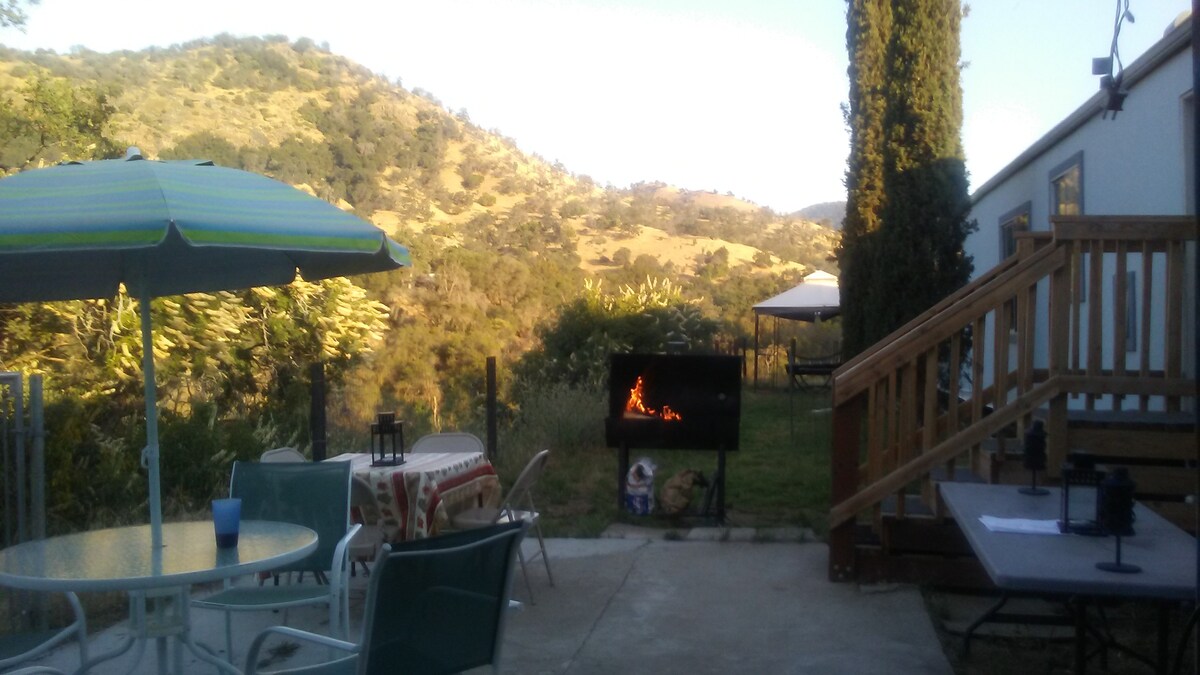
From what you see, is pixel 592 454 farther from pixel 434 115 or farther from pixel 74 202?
pixel 434 115

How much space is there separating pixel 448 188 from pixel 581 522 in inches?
1434

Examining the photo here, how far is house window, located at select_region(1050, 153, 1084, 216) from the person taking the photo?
9.53 metres

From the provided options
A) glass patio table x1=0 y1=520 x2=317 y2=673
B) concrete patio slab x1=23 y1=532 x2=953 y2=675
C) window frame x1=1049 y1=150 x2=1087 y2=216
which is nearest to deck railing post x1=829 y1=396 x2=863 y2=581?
concrete patio slab x1=23 y1=532 x2=953 y2=675

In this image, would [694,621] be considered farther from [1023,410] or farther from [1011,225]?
[1011,225]

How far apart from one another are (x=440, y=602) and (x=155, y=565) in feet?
3.78

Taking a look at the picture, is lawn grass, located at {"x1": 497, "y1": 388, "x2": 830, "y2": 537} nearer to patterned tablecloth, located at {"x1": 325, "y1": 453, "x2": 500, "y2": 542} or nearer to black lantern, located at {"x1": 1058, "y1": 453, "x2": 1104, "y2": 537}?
patterned tablecloth, located at {"x1": 325, "y1": 453, "x2": 500, "y2": 542}

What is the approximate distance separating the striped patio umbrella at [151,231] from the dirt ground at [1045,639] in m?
3.29

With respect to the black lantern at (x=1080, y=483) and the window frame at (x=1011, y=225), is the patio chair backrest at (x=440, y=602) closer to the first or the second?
the black lantern at (x=1080, y=483)

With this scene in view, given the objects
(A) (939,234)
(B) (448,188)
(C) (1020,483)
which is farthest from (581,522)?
(B) (448,188)

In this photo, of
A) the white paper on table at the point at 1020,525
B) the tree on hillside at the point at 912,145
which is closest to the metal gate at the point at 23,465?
the white paper on table at the point at 1020,525

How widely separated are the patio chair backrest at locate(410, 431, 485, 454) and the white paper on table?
12.3 feet

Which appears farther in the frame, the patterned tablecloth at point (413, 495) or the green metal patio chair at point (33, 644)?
the patterned tablecloth at point (413, 495)

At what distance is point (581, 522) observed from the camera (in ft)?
27.4

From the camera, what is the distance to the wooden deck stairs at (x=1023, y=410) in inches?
233
